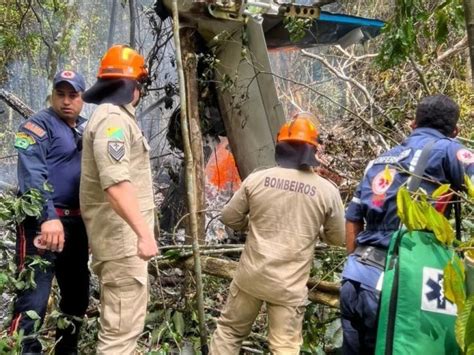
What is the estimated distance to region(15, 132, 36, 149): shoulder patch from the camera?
3305mm

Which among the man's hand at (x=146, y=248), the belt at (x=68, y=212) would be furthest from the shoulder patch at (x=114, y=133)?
the belt at (x=68, y=212)

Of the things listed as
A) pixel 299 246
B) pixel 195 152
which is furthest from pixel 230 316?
pixel 195 152

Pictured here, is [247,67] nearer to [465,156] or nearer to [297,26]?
[297,26]

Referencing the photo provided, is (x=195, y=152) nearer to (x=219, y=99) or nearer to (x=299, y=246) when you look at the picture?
(x=219, y=99)

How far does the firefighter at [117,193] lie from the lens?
2.85 m

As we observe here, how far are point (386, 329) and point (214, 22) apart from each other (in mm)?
3249

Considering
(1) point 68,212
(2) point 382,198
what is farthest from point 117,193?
A: (2) point 382,198

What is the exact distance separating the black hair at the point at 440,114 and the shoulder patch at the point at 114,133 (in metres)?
1.51

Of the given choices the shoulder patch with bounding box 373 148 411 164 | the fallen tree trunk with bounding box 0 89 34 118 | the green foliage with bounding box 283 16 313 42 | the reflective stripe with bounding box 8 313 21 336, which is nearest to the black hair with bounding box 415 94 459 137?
the shoulder patch with bounding box 373 148 411 164

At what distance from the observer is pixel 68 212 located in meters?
3.49

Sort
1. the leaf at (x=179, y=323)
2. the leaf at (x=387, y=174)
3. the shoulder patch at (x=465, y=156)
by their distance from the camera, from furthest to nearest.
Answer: the leaf at (x=179, y=323)
the shoulder patch at (x=465, y=156)
the leaf at (x=387, y=174)

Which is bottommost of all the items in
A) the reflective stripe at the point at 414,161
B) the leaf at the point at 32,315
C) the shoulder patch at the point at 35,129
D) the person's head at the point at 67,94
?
the leaf at the point at 32,315

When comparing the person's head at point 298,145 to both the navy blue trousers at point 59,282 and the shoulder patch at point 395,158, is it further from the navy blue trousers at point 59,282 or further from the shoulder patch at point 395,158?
the navy blue trousers at point 59,282

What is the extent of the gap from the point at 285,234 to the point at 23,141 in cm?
160
